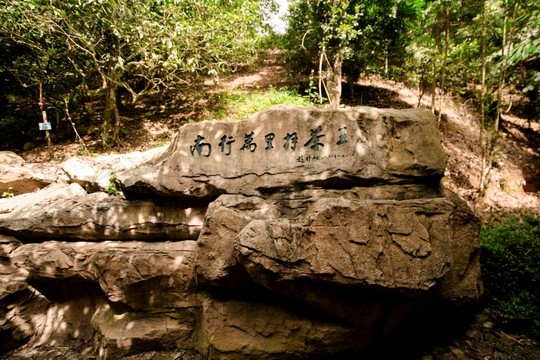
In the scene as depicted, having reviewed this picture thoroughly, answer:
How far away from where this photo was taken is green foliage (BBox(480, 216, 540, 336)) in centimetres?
339

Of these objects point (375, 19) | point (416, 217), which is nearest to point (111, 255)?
point (416, 217)

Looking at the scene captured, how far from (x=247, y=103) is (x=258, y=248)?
22.9 ft

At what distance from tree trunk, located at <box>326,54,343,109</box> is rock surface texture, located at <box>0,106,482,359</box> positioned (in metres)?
4.23

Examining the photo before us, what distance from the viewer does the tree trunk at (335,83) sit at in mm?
7777

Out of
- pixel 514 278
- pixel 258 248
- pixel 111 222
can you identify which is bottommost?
pixel 514 278

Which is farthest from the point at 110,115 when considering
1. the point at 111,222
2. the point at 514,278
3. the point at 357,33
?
the point at 514,278

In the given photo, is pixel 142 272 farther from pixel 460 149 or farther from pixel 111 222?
pixel 460 149

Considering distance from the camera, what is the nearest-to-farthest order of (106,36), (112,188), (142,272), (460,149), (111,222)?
(142,272), (111,222), (112,188), (106,36), (460,149)

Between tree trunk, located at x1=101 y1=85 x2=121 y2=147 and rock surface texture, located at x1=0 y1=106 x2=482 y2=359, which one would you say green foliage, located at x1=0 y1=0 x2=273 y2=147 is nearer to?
tree trunk, located at x1=101 y1=85 x2=121 y2=147

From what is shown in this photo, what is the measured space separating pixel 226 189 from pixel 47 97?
8.88 m

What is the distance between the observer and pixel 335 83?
7910 millimetres

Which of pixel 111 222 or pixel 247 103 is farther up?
pixel 247 103

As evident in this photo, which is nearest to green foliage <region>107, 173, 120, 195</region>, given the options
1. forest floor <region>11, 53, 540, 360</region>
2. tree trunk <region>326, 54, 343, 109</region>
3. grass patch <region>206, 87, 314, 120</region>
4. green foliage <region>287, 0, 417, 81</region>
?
forest floor <region>11, 53, 540, 360</region>

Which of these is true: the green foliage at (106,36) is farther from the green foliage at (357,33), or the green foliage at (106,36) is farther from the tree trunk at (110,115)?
the green foliage at (357,33)
